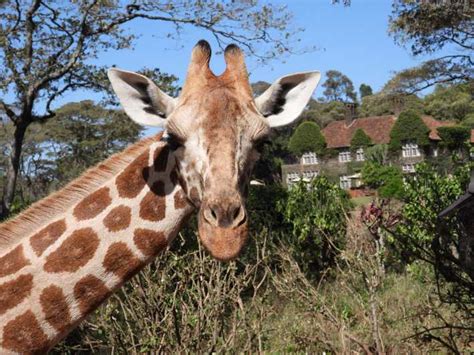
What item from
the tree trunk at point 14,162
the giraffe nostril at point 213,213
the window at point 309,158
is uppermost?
the giraffe nostril at point 213,213

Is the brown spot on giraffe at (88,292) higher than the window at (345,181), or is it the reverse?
the brown spot on giraffe at (88,292)

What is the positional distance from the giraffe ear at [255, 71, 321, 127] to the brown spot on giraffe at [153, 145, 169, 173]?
598mm

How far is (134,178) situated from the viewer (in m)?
3.61

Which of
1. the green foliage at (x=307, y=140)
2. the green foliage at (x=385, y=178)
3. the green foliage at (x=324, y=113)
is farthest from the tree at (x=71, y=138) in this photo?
the green foliage at (x=324, y=113)

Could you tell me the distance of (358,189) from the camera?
5278 centimetres

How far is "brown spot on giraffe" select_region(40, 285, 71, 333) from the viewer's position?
10.9 ft

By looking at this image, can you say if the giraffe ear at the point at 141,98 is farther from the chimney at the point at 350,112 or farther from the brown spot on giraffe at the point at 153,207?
the chimney at the point at 350,112

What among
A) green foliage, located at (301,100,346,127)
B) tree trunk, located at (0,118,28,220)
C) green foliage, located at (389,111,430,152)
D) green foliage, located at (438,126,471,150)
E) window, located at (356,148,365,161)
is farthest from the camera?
green foliage, located at (301,100,346,127)

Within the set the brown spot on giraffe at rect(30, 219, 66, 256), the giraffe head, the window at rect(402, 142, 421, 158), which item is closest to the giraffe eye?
the giraffe head

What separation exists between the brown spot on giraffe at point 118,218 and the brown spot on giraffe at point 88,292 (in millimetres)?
301

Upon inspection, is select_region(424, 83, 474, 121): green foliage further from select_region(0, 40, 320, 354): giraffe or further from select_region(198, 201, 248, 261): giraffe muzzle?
select_region(198, 201, 248, 261): giraffe muzzle

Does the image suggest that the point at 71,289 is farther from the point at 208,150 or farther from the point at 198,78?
the point at 198,78

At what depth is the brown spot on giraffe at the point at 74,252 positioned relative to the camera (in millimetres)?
3406

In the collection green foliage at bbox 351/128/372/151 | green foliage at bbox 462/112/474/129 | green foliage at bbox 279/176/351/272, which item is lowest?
green foliage at bbox 351/128/372/151
